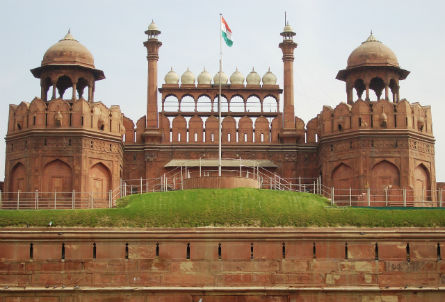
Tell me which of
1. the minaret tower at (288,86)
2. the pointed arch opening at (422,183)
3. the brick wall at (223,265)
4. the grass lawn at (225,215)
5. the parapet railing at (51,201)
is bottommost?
Answer: the brick wall at (223,265)

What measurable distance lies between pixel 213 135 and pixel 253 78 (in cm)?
435

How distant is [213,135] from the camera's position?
1802 inches

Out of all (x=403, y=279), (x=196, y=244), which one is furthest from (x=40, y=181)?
(x=403, y=279)

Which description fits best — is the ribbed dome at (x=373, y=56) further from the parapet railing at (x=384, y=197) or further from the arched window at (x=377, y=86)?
the parapet railing at (x=384, y=197)

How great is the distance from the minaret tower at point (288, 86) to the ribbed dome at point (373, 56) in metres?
3.32

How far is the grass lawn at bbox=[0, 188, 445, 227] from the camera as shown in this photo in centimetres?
3381

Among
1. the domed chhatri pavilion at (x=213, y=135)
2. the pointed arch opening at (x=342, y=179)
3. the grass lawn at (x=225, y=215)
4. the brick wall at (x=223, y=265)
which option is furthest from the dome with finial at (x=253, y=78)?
the brick wall at (x=223, y=265)

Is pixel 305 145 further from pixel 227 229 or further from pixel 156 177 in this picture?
pixel 227 229

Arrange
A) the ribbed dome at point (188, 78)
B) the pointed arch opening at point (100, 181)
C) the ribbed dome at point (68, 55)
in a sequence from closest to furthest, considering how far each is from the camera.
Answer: the pointed arch opening at point (100, 181) → the ribbed dome at point (68, 55) → the ribbed dome at point (188, 78)

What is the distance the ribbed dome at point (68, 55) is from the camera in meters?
43.6

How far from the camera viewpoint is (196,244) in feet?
109

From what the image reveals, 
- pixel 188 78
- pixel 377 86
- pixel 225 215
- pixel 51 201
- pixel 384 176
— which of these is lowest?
pixel 225 215

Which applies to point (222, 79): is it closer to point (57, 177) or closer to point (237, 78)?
point (237, 78)

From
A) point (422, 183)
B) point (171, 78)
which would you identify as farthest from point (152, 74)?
point (422, 183)
